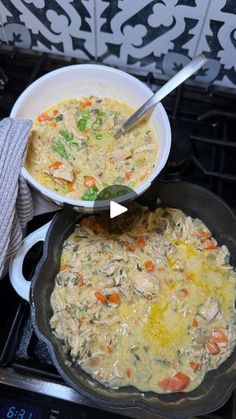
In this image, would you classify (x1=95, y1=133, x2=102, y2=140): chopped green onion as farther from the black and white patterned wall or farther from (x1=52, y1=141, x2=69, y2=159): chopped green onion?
the black and white patterned wall

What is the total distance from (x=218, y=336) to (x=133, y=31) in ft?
2.30

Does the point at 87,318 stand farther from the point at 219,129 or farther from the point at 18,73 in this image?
the point at 18,73

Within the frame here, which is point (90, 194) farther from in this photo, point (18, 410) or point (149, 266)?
point (18, 410)

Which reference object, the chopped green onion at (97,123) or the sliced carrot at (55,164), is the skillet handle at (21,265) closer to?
the sliced carrot at (55,164)

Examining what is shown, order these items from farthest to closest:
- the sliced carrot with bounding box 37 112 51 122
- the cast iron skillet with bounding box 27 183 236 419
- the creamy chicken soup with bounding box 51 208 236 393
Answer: the sliced carrot with bounding box 37 112 51 122 < the creamy chicken soup with bounding box 51 208 236 393 < the cast iron skillet with bounding box 27 183 236 419

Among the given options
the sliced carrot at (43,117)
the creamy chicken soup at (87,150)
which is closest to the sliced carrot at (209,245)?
the creamy chicken soup at (87,150)

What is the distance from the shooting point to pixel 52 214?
3.35ft

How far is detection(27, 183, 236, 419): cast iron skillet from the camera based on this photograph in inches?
30.0

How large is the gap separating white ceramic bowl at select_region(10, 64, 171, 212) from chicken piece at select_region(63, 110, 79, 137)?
0.16 ft

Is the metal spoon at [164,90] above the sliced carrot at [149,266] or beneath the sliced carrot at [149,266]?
above

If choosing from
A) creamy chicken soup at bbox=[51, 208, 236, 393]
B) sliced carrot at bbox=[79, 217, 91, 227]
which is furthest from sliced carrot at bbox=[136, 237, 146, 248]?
sliced carrot at bbox=[79, 217, 91, 227]

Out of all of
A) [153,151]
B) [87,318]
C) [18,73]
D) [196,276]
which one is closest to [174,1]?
[153,151]
